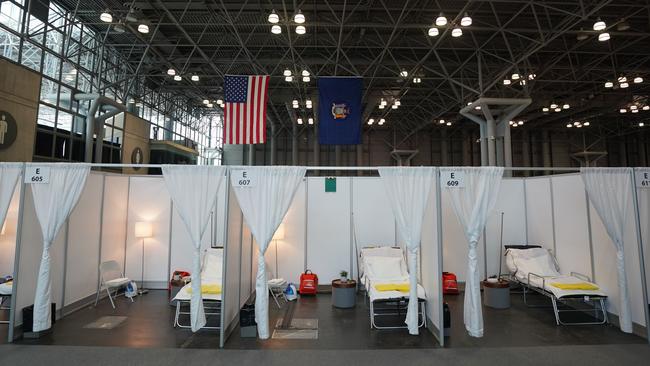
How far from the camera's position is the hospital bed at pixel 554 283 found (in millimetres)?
4773

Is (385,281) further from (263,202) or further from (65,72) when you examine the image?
(65,72)

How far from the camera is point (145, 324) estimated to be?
4734 millimetres

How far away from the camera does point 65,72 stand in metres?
9.62

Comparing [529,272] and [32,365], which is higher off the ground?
[529,272]

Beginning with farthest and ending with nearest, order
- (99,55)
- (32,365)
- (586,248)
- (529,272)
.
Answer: (99,55) → (529,272) → (586,248) → (32,365)

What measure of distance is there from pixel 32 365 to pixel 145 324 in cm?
136

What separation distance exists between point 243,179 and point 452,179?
9.20 feet

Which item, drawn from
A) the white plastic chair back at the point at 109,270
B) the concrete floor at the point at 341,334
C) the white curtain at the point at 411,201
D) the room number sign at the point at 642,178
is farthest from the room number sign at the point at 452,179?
the white plastic chair back at the point at 109,270

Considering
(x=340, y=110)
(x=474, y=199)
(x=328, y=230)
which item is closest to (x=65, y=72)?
(x=340, y=110)

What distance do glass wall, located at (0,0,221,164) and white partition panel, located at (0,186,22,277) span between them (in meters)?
4.42

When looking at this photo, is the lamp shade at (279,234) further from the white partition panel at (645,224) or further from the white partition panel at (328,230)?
the white partition panel at (645,224)

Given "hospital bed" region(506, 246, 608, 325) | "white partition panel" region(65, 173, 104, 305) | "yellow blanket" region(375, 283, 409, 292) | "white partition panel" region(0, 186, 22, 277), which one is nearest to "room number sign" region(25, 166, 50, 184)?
"white partition panel" region(65, 173, 104, 305)

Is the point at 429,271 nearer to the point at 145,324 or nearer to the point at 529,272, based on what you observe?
the point at 529,272

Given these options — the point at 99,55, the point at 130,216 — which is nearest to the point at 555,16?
the point at 130,216
